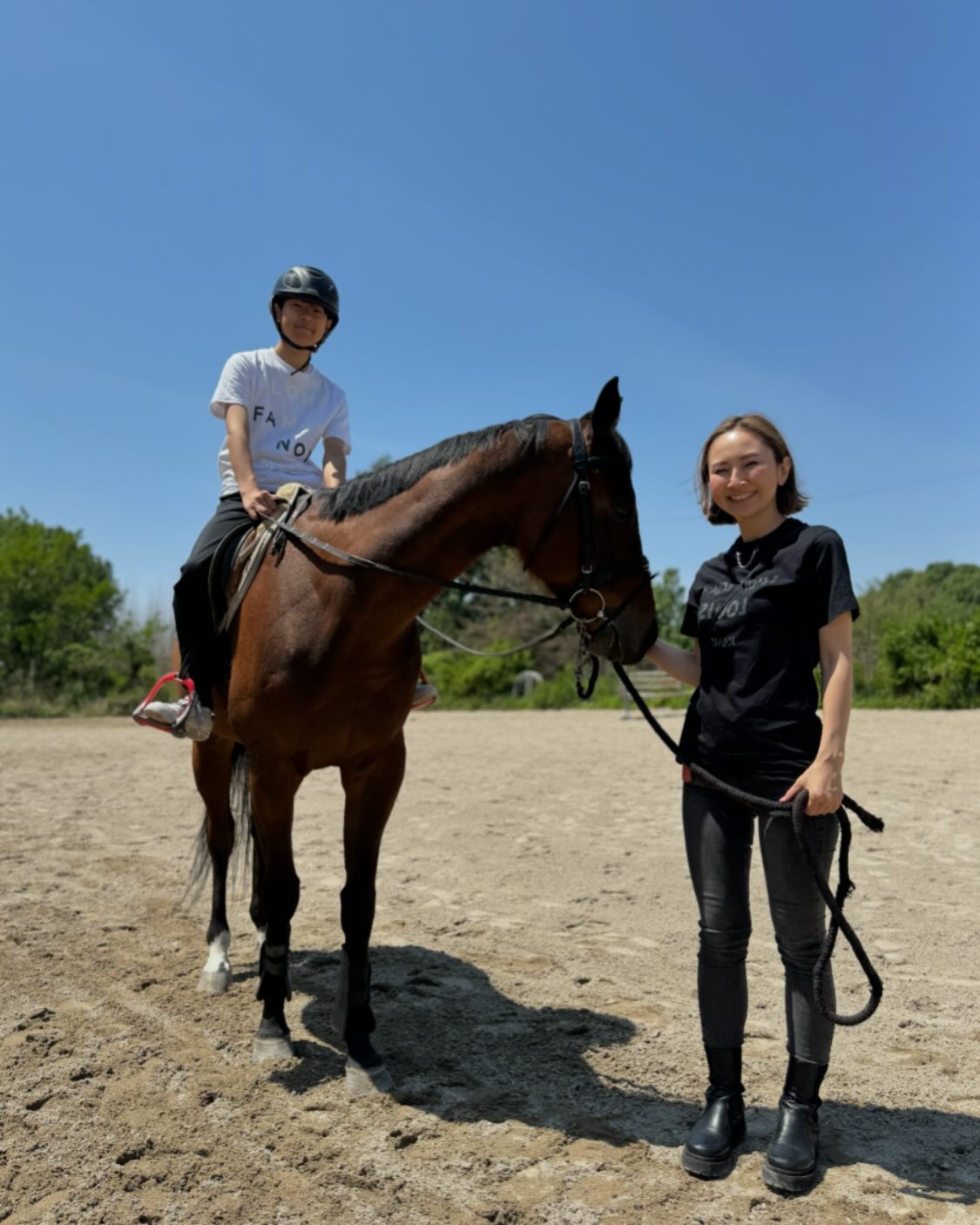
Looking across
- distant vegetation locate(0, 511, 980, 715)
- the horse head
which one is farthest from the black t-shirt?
distant vegetation locate(0, 511, 980, 715)

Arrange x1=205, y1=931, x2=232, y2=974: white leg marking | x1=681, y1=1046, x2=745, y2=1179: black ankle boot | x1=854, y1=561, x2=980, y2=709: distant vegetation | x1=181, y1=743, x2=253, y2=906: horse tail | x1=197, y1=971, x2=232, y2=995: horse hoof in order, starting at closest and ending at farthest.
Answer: x1=681, y1=1046, x2=745, y2=1179: black ankle boot → x1=197, y1=971, x2=232, y2=995: horse hoof → x1=205, y1=931, x2=232, y2=974: white leg marking → x1=181, y1=743, x2=253, y2=906: horse tail → x1=854, y1=561, x2=980, y2=709: distant vegetation

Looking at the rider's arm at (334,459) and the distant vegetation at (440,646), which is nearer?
the rider's arm at (334,459)

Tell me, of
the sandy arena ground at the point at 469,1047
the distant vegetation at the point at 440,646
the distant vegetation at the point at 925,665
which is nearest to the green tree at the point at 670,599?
the distant vegetation at the point at 440,646

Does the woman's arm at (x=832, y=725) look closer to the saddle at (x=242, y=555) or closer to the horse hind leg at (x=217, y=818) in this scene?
the saddle at (x=242, y=555)

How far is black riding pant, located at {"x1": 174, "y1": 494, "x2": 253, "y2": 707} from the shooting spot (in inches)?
152

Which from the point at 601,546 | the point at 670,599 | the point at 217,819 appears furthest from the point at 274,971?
the point at 670,599

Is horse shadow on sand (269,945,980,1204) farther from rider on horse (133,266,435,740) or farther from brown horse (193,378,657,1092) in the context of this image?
rider on horse (133,266,435,740)

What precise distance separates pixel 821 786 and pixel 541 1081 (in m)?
1.59

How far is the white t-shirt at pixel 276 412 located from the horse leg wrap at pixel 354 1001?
6.70ft

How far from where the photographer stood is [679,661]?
9.78 ft

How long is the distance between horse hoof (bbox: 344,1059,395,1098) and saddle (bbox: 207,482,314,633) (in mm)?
1784

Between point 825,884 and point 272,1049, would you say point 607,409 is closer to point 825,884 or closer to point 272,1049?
point 825,884

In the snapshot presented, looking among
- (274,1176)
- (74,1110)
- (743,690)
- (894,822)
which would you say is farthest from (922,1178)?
(894,822)

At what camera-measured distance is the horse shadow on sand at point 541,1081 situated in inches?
103
